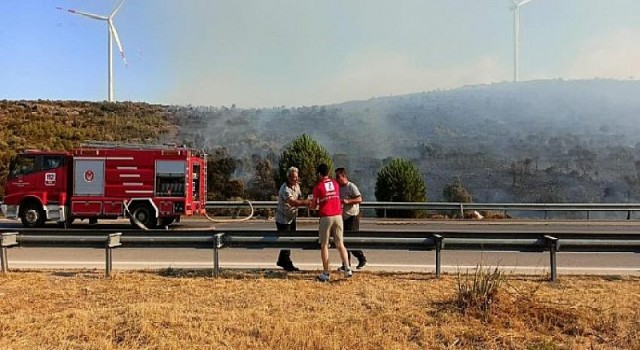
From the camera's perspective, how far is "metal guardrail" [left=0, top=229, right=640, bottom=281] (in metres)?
8.79

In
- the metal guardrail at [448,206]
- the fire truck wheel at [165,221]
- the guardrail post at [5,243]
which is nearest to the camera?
the guardrail post at [5,243]

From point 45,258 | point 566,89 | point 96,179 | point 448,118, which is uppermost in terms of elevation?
point 566,89

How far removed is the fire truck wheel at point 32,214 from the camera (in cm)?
1884

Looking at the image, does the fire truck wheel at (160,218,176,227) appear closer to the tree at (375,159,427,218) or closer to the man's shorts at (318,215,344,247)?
the tree at (375,159,427,218)

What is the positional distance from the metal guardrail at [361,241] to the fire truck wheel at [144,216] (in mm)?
9485

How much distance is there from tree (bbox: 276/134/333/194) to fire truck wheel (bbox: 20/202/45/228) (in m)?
11.5

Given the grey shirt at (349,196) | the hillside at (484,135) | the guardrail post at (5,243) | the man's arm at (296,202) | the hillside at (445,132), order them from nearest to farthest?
the guardrail post at (5,243)
the man's arm at (296,202)
the grey shirt at (349,196)
the hillside at (484,135)
the hillside at (445,132)

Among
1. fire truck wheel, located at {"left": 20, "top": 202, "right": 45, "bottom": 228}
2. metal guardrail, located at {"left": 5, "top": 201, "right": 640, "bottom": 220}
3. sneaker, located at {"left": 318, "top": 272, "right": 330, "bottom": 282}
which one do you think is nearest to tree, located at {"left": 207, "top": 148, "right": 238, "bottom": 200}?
metal guardrail, located at {"left": 5, "top": 201, "right": 640, "bottom": 220}

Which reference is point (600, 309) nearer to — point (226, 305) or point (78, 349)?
point (226, 305)

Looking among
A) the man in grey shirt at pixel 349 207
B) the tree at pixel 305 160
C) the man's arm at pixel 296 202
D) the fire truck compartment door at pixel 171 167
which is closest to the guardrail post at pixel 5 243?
the man's arm at pixel 296 202

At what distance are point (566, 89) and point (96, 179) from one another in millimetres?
64106

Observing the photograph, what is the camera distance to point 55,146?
40781mm

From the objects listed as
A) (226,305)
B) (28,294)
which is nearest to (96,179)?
(28,294)

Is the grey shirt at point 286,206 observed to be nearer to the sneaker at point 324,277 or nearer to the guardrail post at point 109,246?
the sneaker at point 324,277
